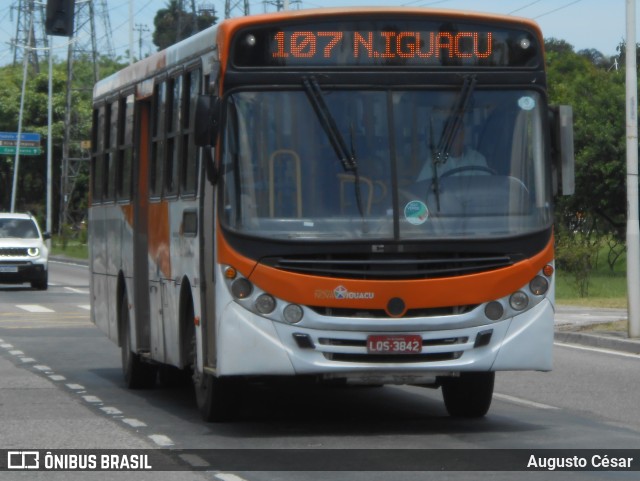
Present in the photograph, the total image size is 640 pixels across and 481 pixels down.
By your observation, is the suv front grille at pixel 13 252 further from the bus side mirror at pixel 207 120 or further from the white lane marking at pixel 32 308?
the bus side mirror at pixel 207 120

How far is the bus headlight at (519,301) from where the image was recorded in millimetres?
11867

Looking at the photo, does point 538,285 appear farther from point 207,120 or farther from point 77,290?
point 77,290

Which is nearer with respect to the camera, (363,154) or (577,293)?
(363,154)

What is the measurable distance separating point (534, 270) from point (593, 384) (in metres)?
4.69

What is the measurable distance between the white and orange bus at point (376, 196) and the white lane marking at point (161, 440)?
0.62 metres

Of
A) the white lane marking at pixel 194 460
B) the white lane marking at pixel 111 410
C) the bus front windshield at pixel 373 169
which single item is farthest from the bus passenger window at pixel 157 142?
the white lane marking at pixel 194 460

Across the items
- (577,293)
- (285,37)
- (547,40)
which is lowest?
(577,293)

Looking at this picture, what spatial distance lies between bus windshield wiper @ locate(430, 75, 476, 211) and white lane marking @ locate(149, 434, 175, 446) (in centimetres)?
249

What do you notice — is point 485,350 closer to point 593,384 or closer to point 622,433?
point 622,433

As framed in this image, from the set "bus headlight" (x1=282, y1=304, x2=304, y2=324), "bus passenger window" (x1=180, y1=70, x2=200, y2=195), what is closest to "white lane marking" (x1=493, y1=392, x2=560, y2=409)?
"bus headlight" (x1=282, y1=304, x2=304, y2=324)

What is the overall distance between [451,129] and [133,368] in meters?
5.34

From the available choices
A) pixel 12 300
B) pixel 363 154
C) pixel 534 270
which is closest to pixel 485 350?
pixel 534 270

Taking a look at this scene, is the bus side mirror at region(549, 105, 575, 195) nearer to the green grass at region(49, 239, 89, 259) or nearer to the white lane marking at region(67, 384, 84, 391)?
the white lane marking at region(67, 384, 84, 391)

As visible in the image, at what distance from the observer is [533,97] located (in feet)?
40.0
